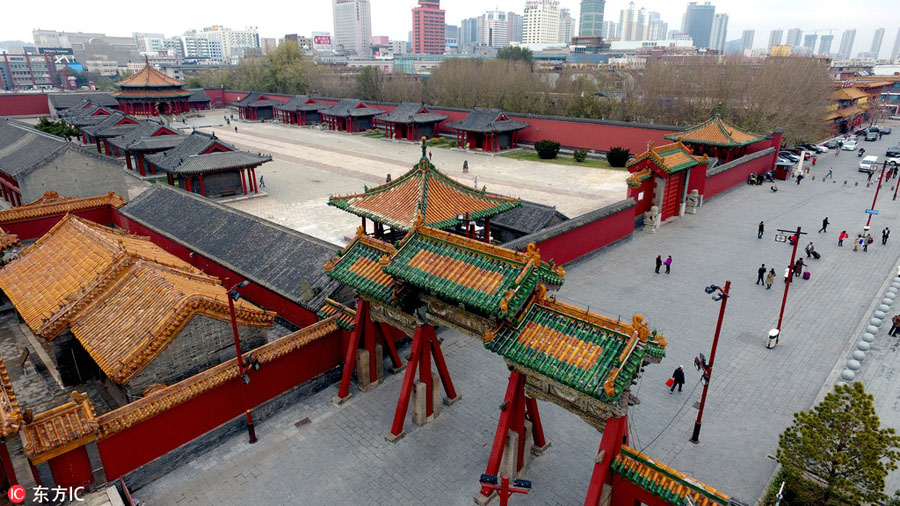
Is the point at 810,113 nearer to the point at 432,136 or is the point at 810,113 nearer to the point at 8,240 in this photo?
the point at 432,136

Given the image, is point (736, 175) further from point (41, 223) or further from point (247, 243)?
point (41, 223)

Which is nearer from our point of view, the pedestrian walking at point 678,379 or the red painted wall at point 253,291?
the pedestrian walking at point 678,379

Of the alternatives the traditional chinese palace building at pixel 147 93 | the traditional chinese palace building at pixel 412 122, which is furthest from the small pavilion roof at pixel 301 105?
the traditional chinese palace building at pixel 412 122

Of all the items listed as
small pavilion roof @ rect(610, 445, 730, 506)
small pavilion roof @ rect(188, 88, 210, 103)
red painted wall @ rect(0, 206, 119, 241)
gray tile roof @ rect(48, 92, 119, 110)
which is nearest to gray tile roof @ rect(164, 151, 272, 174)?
red painted wall @ rect(0, 206, 119, 241)

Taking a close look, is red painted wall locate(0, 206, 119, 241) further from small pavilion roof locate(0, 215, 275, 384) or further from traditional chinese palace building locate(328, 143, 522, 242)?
traditional chinese palace building locate(328, 143, 522, 242)

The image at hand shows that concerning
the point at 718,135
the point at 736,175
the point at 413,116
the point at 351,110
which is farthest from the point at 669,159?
the point at 351,110

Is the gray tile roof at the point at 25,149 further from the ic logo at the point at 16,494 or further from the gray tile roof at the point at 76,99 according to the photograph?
the gray tile roof at the point at 76,99
